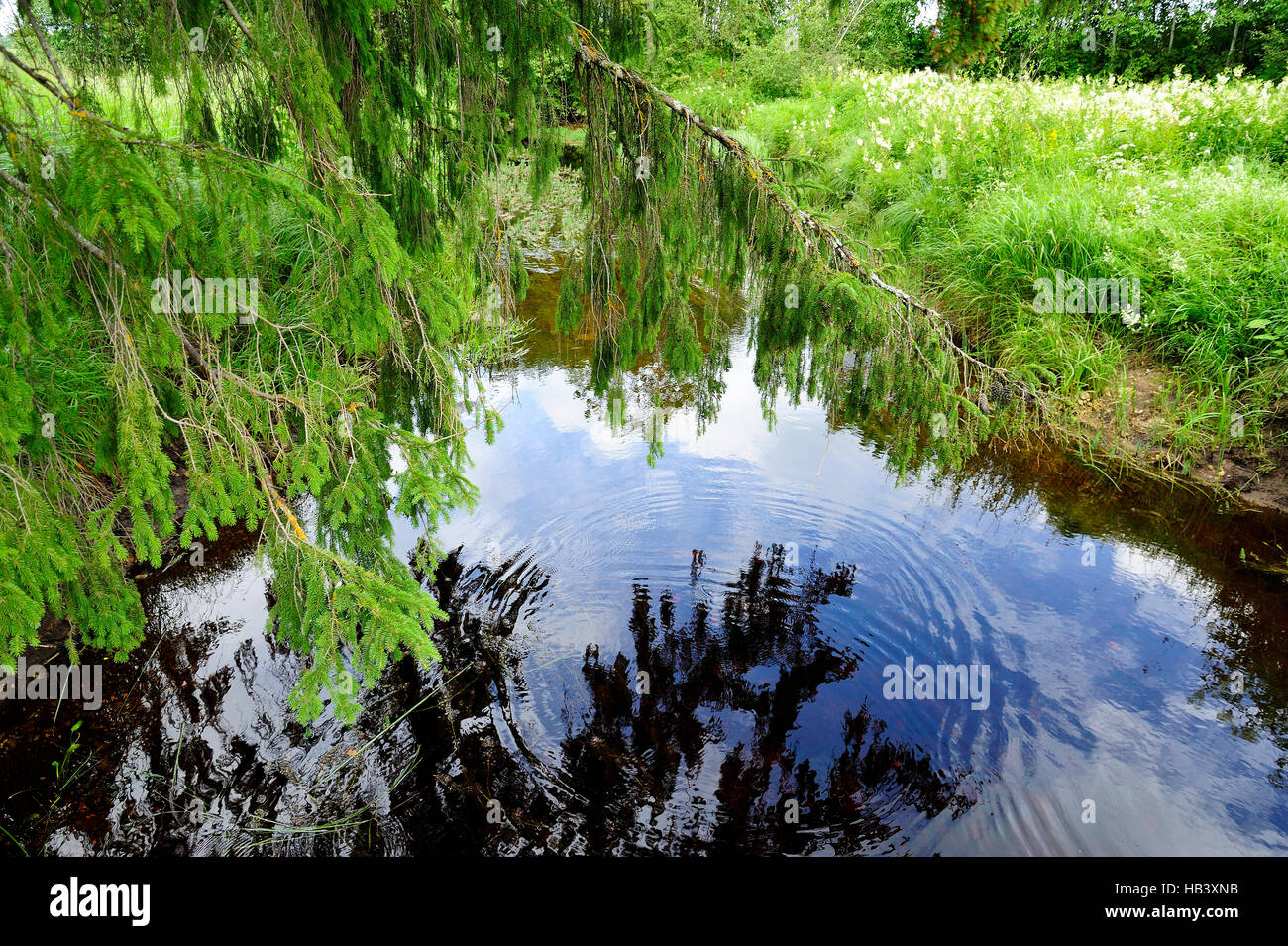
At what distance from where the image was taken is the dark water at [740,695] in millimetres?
3650

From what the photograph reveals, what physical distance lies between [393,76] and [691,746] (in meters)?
3.75

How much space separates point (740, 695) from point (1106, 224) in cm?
629

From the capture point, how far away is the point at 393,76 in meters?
3.23

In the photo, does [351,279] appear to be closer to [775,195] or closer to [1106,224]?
[775,195]

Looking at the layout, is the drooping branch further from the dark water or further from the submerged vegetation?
the dark water

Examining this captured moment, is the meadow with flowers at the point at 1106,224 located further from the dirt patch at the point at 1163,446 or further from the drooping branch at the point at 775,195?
the drooping branch at the point at 775,195

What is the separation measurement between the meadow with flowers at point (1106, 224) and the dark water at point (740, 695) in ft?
4.36

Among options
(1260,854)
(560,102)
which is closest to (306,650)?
(560,102)

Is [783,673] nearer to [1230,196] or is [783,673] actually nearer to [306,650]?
[306,650]

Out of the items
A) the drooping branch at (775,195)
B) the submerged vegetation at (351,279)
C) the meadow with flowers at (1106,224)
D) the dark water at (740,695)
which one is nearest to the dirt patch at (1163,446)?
the meadow with flowers at (1106,224)

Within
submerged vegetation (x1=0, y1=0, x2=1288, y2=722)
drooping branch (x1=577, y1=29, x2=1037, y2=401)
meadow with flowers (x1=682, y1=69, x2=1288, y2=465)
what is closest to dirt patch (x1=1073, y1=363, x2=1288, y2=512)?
meadow with flowers (x1=682, y1=69, x2=1288, y2=465)

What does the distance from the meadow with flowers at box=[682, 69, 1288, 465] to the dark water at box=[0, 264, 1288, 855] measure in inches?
52.4

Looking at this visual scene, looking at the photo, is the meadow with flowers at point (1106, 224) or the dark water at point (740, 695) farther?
the meadow with flowers at point (1106, 224)

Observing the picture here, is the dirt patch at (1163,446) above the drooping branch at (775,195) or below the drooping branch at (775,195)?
below
